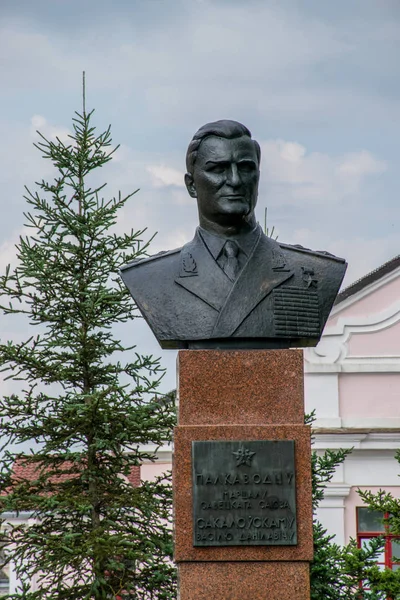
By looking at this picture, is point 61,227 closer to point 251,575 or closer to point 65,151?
point 65,151

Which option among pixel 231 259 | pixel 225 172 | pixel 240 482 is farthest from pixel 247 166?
pixel 240 482

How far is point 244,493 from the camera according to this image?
7.37m

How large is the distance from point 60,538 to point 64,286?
2.43m

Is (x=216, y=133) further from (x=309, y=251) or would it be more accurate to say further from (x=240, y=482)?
(x=240, y=482)

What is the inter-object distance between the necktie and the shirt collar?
3 centimetres

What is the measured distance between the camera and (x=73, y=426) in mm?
12164

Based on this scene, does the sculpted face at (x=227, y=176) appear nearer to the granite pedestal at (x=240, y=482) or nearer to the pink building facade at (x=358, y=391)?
the granite pedestal at (x=240, y=482)

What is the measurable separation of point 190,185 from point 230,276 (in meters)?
0.64

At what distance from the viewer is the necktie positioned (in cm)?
780

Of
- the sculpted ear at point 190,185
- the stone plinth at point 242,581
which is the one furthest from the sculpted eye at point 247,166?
the stone plinth at point 242,581

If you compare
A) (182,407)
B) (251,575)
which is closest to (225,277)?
(182,407)

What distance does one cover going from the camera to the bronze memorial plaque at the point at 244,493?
7.33 metres

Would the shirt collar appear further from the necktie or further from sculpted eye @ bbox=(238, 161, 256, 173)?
sculpted eye @ bbox=(238, 161, 256, 173)

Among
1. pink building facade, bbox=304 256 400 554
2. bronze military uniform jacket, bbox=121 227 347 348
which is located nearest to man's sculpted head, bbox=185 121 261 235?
bronze military uniform jacket, bbox=121 227 347 348
